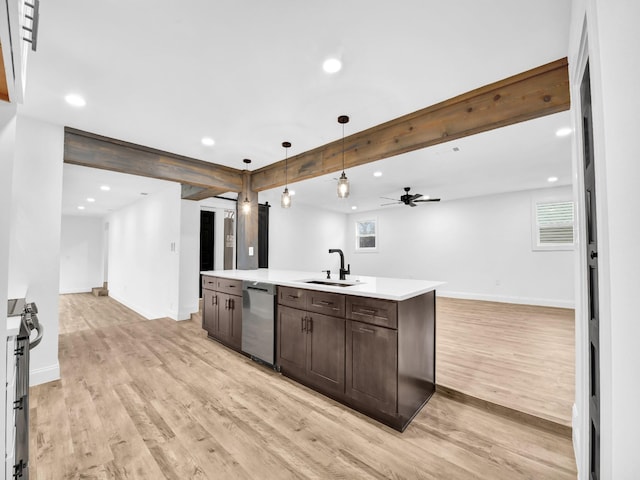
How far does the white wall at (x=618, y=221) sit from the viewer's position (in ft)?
2.11

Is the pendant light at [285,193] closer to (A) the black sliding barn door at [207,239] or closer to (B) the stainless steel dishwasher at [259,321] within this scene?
(B) the stainless steel dishwasher at [259,321]

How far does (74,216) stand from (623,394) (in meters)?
11.9

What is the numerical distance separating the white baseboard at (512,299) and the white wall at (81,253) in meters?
10.8

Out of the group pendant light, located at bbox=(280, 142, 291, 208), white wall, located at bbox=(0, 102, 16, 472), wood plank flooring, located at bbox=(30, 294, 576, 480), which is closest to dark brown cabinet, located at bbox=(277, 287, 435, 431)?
wood plank flooring, located at bbox=(30, 294, 576, 480)

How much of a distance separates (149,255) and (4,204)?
5.43 m

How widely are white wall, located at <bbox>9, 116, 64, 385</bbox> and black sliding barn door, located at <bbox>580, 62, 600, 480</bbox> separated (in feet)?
13.6

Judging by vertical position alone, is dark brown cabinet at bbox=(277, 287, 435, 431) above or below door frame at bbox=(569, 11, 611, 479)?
below

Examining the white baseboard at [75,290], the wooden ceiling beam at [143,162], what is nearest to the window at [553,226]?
the wooden ceiling beam at [143,162]

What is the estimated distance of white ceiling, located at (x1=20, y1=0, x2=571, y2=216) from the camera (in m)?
1.58

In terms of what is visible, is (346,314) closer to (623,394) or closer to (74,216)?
(623,394)

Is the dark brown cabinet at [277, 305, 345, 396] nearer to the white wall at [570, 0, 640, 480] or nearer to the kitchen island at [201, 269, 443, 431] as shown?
the kitchen island at [201, 269, 443, 431]

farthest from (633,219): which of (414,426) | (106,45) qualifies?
(106,45)

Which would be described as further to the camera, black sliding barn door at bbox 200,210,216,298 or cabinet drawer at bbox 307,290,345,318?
black sliding barn door at bbox 200,210,216,298

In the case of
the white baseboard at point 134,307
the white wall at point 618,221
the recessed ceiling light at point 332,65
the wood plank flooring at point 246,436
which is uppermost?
the recessed ceiling light at point 332,65
